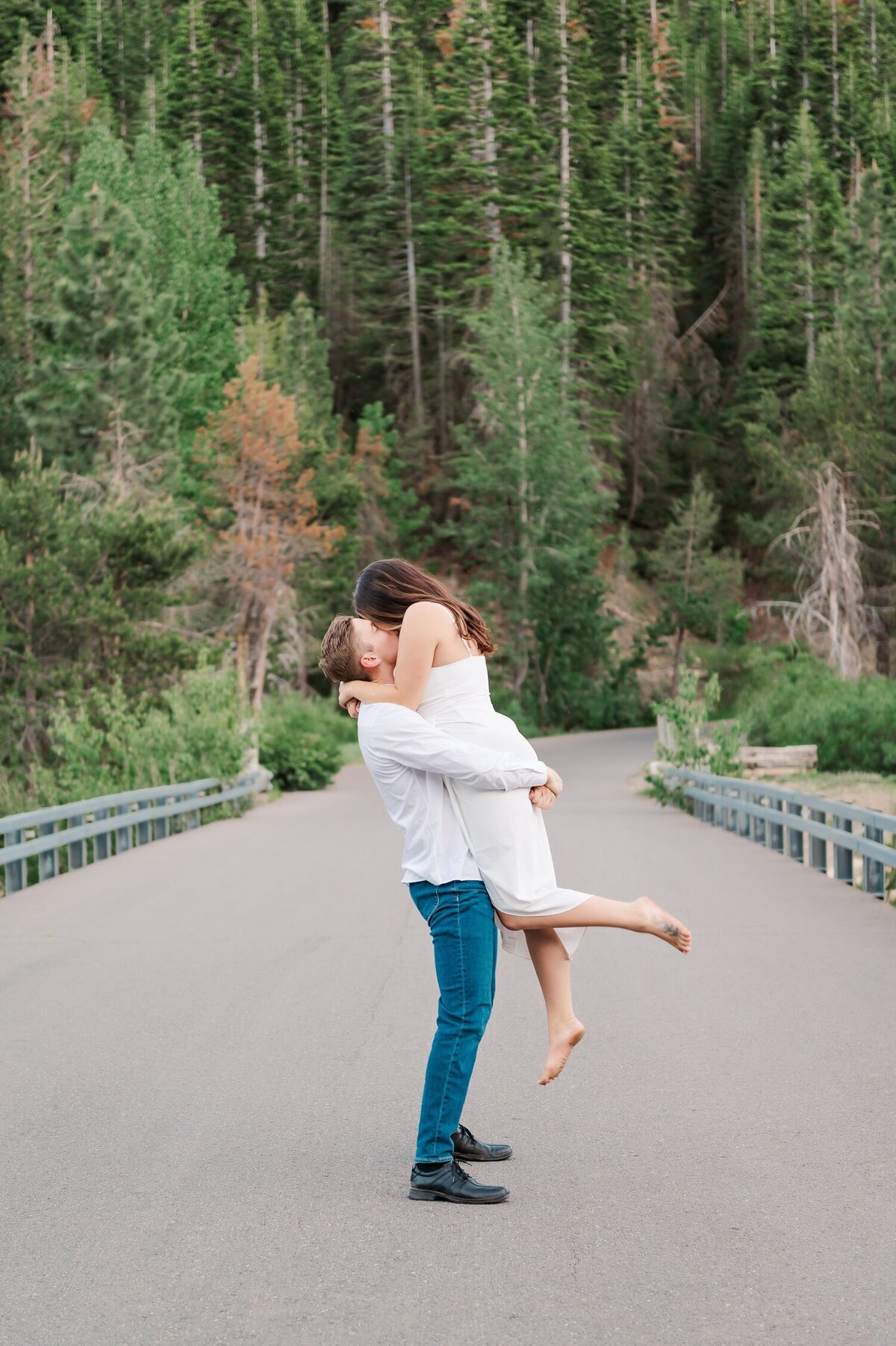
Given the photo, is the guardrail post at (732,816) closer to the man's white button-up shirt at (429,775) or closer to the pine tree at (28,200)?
the man's white button-up shirt at (429,775)

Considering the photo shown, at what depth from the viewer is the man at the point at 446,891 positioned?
5.52 m

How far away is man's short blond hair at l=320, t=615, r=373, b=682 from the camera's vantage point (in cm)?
582

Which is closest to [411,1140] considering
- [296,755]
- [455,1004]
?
[455,1004]

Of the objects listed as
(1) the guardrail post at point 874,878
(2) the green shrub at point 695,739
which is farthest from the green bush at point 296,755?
(1) the guardrail post at point 874,878

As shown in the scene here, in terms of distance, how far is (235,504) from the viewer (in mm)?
47062

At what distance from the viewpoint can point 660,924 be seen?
585 cm

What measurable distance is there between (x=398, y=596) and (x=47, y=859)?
10.9 m

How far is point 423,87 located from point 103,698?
2070 inches

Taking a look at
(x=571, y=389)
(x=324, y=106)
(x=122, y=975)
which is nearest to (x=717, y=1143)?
(x=122, y=975)

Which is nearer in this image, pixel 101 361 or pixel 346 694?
pixel 346 694

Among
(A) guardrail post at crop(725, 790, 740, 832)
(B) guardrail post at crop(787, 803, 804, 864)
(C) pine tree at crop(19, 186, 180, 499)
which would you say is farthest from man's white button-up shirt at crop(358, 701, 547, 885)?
(C) pine tree at crop(19, 186, 180, 499)

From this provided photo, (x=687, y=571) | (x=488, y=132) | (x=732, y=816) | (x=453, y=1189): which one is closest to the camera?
(x=453, y=1189)

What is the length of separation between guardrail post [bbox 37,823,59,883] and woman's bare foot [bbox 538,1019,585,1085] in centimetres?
1065

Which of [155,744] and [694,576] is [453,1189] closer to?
[155,744]
